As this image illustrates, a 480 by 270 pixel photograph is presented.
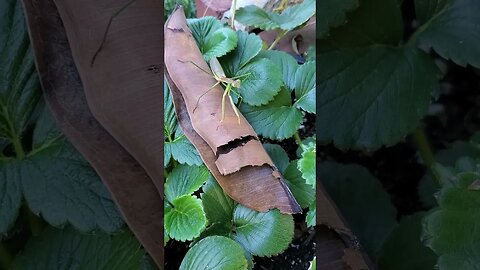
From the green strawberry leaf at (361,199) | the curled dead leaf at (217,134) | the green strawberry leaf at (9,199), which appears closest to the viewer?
the curled dead leaf at (217,134)

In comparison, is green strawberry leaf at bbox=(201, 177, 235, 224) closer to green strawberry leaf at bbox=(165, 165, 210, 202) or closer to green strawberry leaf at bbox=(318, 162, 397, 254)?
green strawberry leaf at bbox=(165, 165, 210, 202)

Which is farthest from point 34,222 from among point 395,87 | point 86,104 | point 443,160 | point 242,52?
point 443,160

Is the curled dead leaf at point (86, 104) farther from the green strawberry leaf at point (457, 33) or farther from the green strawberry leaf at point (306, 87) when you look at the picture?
the green strawberry leaf at point (457, 33)

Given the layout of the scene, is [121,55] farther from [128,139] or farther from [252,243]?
[252,243]

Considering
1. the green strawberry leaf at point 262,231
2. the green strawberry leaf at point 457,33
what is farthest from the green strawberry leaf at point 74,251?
the green strawberry leaf at point 457,33

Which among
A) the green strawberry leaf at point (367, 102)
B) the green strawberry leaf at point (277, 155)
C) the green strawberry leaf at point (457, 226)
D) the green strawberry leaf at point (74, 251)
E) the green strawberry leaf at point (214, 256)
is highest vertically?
the green strawberry leaf at point (277, 155)

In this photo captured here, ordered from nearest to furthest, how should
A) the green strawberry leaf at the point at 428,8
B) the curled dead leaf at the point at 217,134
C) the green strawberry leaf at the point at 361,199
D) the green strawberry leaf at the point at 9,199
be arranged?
1. the curled dead leaf at the point at 217,134
2. the green strawberry leaf at the point at 9,199
3. the green strawberry leaf at the point at 428,8
4. the green strawberry leaf at the point at 361,199

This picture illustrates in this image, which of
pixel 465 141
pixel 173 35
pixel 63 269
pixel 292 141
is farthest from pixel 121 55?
pixel 465 141

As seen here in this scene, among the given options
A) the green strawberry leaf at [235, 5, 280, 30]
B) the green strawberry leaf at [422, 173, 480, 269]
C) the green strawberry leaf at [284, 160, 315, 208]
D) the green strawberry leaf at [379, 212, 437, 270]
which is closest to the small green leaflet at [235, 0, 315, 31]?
the green strawberry leaf at [235, 5, 280, 30]
